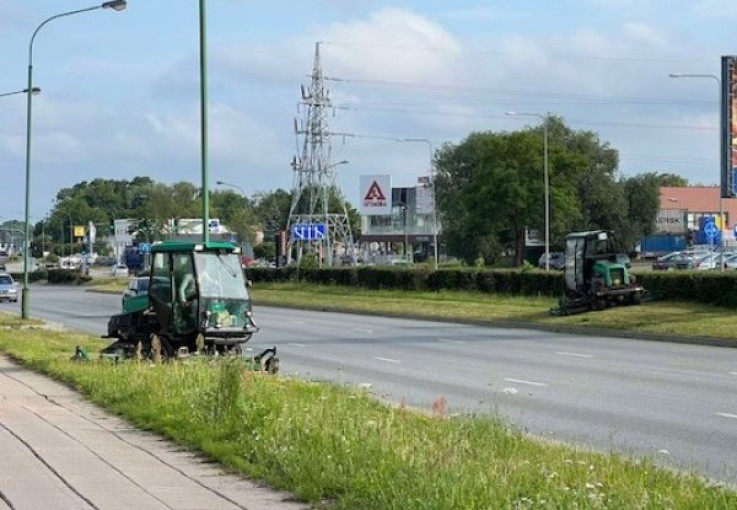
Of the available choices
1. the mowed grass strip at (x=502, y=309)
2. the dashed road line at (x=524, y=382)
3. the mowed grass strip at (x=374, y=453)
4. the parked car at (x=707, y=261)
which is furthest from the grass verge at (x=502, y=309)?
the mowed grass strip at (x=374, y=453)

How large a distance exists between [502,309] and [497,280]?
6245 mm

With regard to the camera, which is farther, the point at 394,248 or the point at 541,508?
the point at 394,248

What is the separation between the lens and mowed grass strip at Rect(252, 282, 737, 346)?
34250 mm

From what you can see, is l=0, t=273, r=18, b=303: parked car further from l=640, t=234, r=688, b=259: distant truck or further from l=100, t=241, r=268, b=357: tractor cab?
l=640, t=234, r=688, b=259: distant truck

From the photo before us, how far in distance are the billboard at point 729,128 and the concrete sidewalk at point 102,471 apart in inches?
1197

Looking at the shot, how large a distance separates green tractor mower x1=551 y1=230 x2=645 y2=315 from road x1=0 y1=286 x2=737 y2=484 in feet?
10.9

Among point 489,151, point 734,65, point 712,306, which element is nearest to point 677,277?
point 712,306

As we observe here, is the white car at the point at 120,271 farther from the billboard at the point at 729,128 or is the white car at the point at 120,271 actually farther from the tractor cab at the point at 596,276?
the billboard at the point at 729,128

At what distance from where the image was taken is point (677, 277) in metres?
40.1

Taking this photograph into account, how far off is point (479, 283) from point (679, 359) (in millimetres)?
25659

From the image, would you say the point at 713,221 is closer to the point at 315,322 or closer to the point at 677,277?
the point at 677,277

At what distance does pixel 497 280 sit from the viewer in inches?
1977

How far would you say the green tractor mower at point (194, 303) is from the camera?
72.3 ft

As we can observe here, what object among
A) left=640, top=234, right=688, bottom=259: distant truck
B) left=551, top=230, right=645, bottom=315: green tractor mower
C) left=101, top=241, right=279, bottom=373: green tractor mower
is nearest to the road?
left=101, top=241, right=279, bottom=373: green tractor mower
